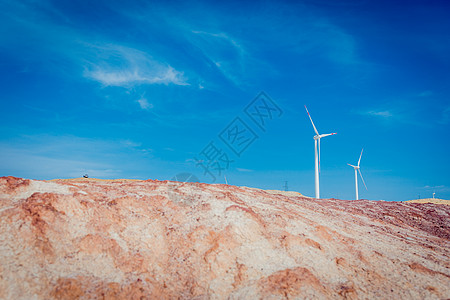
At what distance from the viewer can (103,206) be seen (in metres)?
13.4

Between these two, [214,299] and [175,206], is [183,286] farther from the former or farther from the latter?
[175,206]

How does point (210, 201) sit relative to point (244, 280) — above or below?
above

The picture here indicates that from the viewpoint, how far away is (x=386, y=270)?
13.1 meters

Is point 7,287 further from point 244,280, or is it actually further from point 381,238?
point 381,238

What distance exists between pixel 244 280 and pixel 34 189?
10477mm

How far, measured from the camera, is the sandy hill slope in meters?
9.99

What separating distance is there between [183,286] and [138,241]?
2755 mm

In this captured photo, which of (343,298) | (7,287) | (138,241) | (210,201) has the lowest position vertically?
(7,287)

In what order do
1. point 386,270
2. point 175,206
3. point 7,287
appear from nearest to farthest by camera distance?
point 7,287 → point 386,270 → point 175,206

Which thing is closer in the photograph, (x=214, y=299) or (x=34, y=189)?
(x=214, y=299)

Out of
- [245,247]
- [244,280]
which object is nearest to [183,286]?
[244,280]

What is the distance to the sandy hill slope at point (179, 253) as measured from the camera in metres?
9.99

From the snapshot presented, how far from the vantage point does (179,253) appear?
478 inches

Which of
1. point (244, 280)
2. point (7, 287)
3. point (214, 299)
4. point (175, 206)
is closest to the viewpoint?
point (7, 287)
